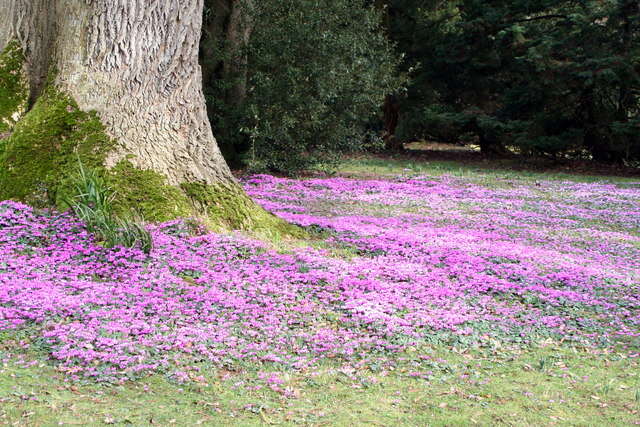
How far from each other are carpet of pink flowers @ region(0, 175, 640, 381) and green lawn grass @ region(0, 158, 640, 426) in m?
0.22

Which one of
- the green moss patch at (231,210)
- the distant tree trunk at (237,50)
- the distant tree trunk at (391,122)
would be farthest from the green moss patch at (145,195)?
the distant tree trunk at (391,122)

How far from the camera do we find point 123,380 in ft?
15.0

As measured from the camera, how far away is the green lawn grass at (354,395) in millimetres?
4164

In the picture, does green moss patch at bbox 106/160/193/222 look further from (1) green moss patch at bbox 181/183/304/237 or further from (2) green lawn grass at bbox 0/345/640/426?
(2) green lawn grass at bbox 0/345/640/426

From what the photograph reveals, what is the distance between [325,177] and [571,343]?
12.1 m

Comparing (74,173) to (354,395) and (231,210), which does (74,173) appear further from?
(354,395)

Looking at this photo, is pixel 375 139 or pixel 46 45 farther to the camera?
pixel 375 139

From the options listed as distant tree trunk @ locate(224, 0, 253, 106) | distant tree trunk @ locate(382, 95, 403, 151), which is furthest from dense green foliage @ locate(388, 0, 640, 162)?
distant tree trunk @ locate(224, 0, 253, 106)

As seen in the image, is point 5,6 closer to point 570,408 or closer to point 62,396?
point 62,396

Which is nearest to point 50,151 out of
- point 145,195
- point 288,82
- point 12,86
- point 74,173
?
point 74,173

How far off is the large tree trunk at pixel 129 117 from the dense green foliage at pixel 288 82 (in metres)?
→ 7.12

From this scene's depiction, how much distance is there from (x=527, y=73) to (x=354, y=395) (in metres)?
22.1

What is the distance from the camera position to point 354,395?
15.2ft

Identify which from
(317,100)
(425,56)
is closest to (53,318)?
(317,100)
